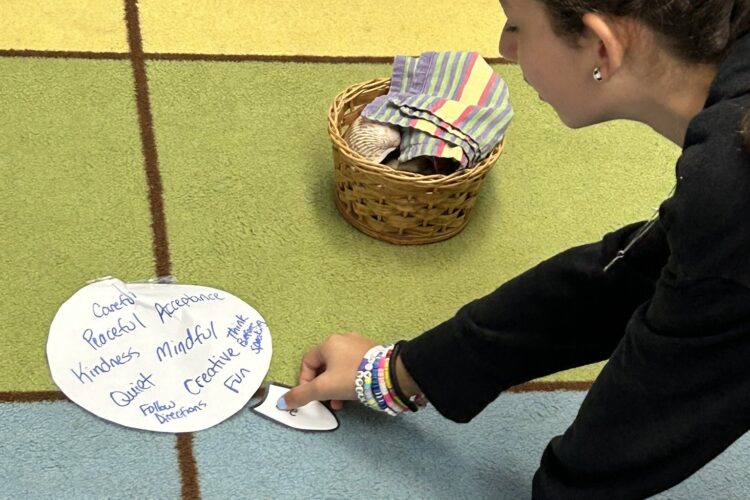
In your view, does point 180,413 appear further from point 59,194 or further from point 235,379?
point 59,194

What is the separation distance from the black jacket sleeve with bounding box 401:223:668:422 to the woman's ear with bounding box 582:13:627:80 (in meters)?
0.22

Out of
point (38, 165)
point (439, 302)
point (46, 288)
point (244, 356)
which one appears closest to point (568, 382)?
point (439, 302)

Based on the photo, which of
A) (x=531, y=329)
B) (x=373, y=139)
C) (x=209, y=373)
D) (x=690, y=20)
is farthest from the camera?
(x=373, y=139)

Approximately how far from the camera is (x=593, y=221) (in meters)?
1.32

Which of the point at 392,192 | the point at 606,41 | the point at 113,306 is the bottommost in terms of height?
the point at 113,306

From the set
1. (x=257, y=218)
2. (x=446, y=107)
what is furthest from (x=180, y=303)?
(x=446, y=107)

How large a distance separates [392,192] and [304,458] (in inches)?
13.8

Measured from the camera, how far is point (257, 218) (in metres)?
1.24

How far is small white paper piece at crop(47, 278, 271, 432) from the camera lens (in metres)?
1.03

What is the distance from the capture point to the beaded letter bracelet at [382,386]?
1005mm

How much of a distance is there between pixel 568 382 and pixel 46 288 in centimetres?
66

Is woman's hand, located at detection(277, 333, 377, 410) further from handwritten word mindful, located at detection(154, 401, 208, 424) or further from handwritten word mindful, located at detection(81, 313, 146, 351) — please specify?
handwritten word mindful, located at detection(81, 313, 146, 351)

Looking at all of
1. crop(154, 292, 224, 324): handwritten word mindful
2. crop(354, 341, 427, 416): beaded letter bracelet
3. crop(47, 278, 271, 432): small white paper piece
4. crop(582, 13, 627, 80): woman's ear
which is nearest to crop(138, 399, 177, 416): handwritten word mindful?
crop(47, 278, 271, 432): small white paper piece

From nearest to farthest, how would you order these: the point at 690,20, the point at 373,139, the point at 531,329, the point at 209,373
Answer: the point at 690,20 < the point at 531,329 < the point at 209,373 < the point at 373,139
